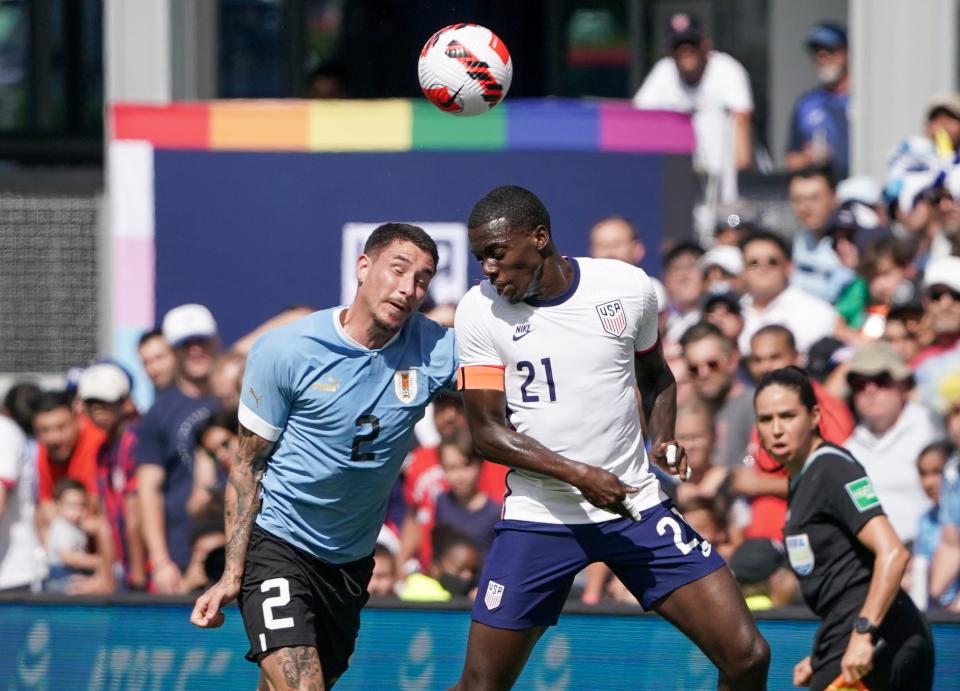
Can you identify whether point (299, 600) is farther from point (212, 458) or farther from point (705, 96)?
point (705, 96)

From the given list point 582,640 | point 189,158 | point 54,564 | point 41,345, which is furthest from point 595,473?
point 41,345

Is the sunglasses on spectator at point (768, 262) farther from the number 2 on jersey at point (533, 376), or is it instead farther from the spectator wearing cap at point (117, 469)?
the number 2 on jersey at point (533, 376)

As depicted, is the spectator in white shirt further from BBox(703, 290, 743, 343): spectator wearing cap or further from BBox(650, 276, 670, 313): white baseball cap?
BBox(703, 290, 743, 343): spectator wearing cap

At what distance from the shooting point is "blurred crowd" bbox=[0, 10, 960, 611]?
28.9 feet

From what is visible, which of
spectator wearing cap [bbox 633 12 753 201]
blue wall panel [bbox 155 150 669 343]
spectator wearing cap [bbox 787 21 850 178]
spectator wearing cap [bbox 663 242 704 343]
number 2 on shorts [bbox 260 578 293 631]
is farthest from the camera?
spectator wearing cap [bbox 787 21 850 178]

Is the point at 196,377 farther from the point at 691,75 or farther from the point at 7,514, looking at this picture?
the point at 691,75

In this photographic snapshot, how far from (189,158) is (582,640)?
5.02m

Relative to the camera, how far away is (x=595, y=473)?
6188 mm

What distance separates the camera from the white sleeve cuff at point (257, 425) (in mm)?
6590

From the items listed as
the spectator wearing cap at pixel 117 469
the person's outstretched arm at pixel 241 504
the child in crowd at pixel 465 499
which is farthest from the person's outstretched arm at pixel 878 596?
the spectator wearing cap at pixel 117 469

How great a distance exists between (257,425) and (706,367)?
131 inches

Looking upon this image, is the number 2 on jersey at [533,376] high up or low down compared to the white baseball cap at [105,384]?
up

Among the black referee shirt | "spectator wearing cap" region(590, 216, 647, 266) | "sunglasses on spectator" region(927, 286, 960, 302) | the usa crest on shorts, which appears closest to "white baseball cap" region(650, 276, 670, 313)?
"spectator wearing cap" region(590, 216, 647, 266)

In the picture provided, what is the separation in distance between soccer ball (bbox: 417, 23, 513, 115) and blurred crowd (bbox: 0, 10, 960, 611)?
1372 millimetres
